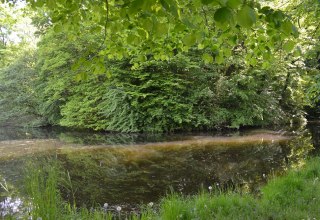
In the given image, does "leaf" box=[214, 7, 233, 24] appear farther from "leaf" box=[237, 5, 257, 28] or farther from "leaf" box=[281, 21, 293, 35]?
"leaf" box=[281, 21, 293, 35]

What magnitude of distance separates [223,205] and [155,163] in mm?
4686

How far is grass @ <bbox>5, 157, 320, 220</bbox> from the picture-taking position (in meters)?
3.64

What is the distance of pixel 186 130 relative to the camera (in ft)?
51.6

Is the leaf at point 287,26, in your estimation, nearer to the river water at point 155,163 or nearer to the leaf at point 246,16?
the leaf at point 246,16

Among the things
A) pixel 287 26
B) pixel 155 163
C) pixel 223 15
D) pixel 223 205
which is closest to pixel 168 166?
pixel 155 163

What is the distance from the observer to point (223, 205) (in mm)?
4387

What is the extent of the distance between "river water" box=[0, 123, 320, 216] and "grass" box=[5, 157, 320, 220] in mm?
693

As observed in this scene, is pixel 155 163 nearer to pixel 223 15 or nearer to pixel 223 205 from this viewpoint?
pixel 223 205

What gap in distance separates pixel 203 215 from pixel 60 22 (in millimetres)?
2829

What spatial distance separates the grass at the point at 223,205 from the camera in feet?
11.9

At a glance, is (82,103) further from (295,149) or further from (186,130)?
(295,149)

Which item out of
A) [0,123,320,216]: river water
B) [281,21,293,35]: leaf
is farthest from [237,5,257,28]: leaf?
[0,123,320,216]: river water

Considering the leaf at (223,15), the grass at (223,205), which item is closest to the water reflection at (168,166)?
the grass at (223,205)

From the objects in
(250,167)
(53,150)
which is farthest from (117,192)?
(53,150)
